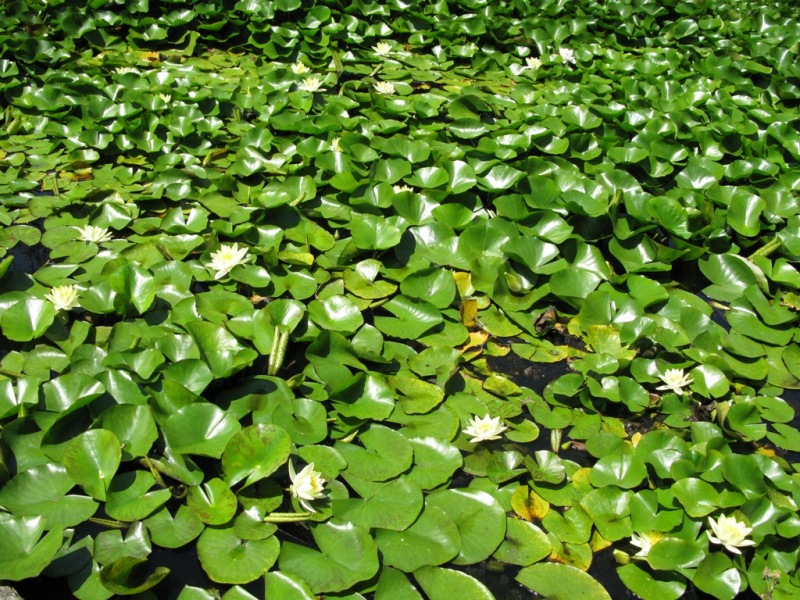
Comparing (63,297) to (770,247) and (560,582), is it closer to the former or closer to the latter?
(560,582)

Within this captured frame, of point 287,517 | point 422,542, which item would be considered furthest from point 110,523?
point 422,542

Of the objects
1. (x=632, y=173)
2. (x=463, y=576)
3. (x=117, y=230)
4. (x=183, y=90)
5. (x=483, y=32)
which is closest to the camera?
(x=463, y=576)

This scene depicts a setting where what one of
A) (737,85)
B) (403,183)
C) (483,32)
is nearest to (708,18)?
(737,85)

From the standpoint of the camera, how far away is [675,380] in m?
2.62

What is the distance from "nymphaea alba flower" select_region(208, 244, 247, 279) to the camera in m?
2.93

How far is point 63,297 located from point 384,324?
51.5 inches

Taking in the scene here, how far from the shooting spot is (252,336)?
262 cm

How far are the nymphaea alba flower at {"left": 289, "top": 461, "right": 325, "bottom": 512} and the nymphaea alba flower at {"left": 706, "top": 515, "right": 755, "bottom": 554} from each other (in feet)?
4.06

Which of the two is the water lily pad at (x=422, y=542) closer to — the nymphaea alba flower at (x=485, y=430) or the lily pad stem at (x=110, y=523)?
the nymphaea alba flower at (x=485, y=430)

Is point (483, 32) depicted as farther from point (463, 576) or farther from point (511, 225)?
point (463, 576)

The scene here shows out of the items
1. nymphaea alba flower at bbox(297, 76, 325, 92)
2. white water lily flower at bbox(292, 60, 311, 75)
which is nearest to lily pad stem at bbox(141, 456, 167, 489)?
nymphaea alba flower at bbox(297, 76, 325, 92)

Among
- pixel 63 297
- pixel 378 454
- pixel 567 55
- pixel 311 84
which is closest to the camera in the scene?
pixel 378 454

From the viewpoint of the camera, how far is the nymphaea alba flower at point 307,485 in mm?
2027

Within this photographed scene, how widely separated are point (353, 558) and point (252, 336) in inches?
40.1
